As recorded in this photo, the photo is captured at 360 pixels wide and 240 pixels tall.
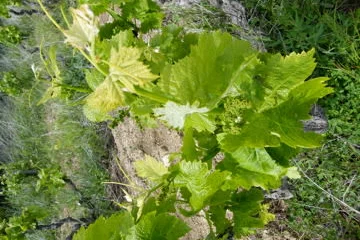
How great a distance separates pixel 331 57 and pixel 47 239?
250 cm

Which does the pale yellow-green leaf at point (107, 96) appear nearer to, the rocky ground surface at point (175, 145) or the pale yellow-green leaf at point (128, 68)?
the pale yellow-green leaf at point (128, 68)

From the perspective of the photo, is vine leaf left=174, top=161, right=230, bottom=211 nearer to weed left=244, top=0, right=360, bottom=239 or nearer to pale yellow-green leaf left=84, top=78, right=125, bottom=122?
pale yellow-green leaf left=84, top=78, right=125, bottom=122

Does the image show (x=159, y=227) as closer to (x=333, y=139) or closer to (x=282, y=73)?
(x=282, y=73)

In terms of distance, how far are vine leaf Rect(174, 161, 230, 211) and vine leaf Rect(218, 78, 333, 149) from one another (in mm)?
113

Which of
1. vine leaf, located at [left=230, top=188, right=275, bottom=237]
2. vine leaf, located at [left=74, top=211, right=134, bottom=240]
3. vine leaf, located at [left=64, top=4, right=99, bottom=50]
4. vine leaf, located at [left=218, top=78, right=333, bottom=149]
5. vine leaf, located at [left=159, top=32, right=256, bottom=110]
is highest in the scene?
vine leaf, located at [left=64, top=4, right=99, bottom=50]

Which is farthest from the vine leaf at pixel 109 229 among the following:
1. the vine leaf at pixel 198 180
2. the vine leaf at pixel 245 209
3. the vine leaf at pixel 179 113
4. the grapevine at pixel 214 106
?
the vine leaf at pixel 245 209

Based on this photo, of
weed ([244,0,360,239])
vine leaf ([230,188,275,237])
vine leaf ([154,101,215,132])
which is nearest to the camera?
vine leaf ([154,101,215,132])

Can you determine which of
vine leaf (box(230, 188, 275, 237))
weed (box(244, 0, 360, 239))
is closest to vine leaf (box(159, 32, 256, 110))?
vine leaf (box(230, 188, 275, 237))

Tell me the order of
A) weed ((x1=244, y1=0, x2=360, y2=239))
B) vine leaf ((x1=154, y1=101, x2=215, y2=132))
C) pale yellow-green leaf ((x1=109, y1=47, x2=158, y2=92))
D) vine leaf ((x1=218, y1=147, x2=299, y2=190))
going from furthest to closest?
weed ((x1=244, y1=0, x2=360, y2=239)) < vine leaf ((x1=218, y1=147, x2=299, y2=190)) < vine leaf ((x1=154, y1=101, x2=215, y2=132)) < pale yellow-green leaf ((x1=109, y1=47, x2=158, y2=92))

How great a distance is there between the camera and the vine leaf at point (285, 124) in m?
0.99

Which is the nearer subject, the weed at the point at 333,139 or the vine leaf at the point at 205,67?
the vine leaf at the point at 205,67

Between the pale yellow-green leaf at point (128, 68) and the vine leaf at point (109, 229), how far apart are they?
41 cm

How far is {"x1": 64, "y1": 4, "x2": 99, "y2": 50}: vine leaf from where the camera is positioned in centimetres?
80

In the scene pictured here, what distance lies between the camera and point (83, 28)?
2.65ft
